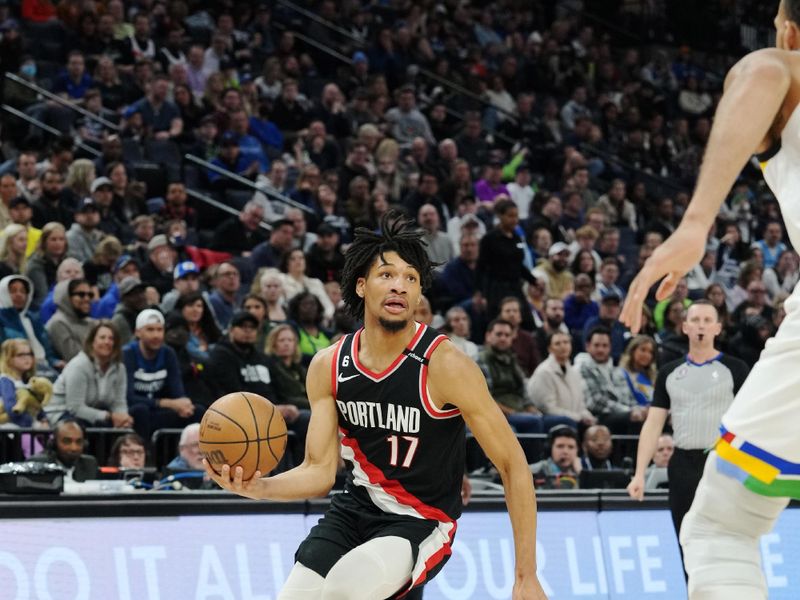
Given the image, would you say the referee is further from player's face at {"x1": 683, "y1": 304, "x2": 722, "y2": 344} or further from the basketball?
the basketball

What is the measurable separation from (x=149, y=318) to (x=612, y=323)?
520 centimetres

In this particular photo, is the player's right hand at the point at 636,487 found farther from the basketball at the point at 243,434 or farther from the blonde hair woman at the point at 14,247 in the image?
the blonde hair woman at the point at 14,247

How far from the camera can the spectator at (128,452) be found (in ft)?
28.9

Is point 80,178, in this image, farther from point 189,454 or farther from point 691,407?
point 691,407

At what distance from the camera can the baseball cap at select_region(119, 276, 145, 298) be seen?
10.5m

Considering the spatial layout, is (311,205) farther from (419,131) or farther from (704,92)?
(704,92)

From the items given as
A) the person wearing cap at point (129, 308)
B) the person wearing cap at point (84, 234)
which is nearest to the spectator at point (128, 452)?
the person wearing cap at point (129, 308)

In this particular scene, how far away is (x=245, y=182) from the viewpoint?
555 inches

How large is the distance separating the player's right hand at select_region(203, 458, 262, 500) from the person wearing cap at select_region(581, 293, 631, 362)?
8250 millimetres

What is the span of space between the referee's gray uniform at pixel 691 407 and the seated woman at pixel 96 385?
4.06 m

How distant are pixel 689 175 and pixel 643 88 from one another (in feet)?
6.05

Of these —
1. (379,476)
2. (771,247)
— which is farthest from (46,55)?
(379,476)

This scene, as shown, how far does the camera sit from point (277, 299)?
11.4 meters

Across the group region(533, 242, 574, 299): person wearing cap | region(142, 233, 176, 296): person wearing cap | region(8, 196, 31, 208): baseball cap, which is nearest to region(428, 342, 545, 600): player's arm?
region(142, 233, 176, 296): person wearing cap
